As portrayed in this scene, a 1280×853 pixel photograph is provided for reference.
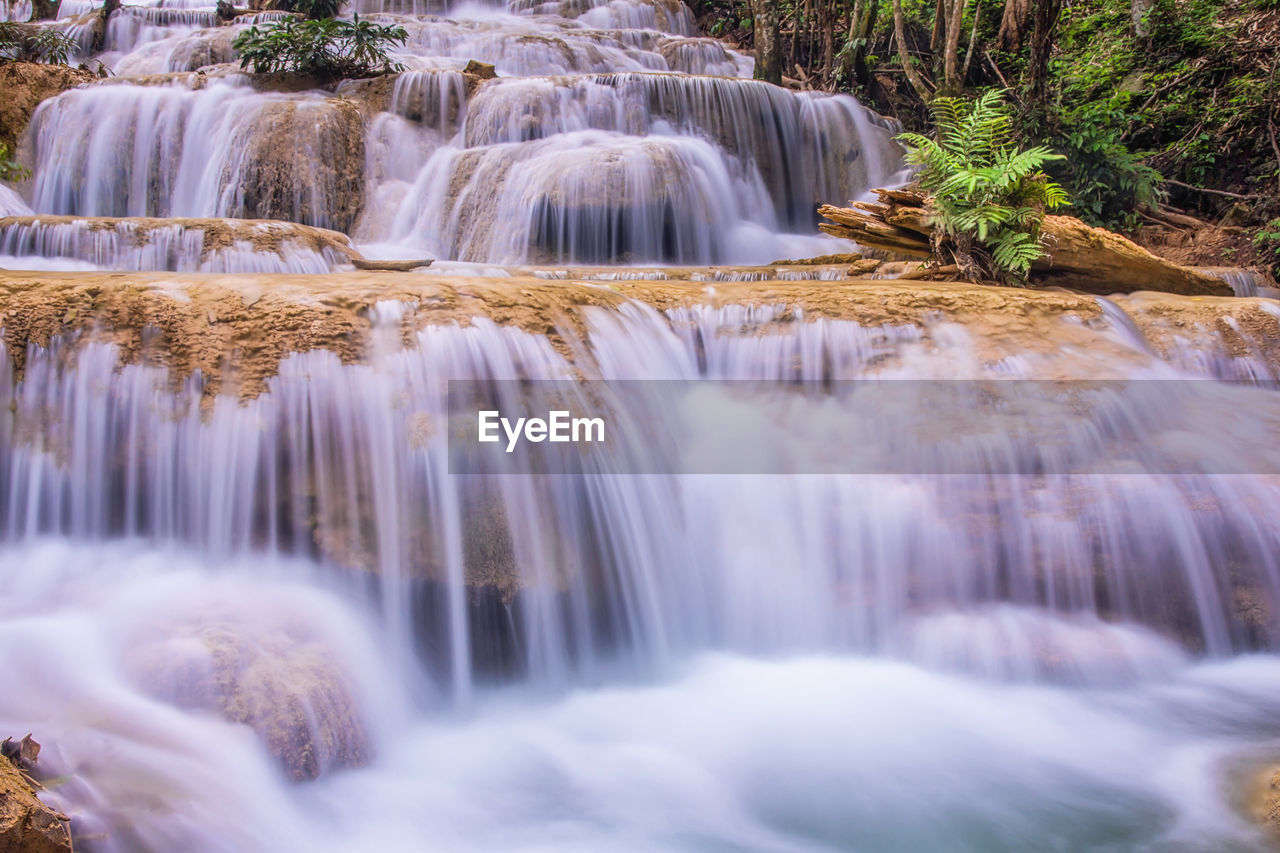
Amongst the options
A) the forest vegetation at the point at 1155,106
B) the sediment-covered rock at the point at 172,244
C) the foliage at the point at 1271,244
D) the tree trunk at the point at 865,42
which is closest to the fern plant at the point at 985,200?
the forest vegetation at the point at 1155,106

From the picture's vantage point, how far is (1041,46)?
8.91 metres

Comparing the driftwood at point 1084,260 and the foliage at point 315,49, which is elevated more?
the foliage at point 315,49

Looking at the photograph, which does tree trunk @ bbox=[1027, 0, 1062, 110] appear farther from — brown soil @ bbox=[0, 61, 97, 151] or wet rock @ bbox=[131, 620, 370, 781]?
brown soil @ bbox=[0, 61, 97, 151]

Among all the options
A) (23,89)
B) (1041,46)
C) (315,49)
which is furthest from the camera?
(315,49)

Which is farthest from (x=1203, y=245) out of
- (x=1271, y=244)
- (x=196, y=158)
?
(x=196, y=158)

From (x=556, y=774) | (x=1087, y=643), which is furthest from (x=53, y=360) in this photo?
(x=1087, y=643)

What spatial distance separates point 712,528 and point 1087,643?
1.75 m

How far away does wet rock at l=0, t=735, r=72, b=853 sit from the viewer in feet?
5.94

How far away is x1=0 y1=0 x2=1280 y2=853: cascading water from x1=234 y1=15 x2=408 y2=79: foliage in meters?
7.93

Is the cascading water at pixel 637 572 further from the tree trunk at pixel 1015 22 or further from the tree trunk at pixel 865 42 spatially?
the tree trunk at pixel 865 42

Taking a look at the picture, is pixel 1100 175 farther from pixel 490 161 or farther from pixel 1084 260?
pixel 490 161

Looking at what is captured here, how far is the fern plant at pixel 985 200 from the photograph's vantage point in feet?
19.1

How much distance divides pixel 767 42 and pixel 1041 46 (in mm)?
4996

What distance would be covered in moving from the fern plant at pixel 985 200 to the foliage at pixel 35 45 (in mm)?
12237
